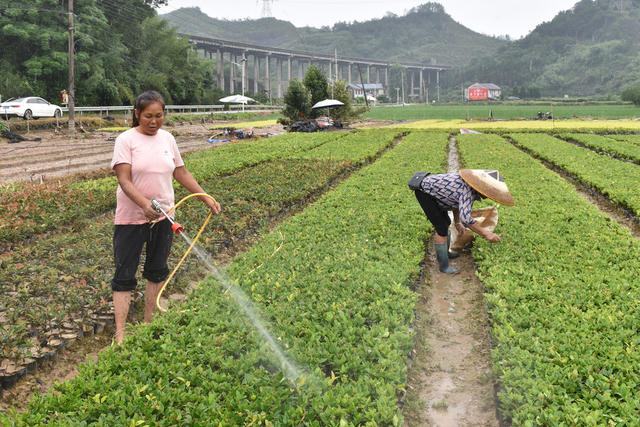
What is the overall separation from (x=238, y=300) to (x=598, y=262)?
15.7 feet

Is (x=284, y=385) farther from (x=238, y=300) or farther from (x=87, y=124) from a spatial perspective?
(x=87, y=124)

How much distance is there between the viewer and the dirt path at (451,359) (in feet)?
13.9

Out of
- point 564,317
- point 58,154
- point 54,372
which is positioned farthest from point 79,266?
point 58,154

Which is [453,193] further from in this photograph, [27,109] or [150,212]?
[27,109]

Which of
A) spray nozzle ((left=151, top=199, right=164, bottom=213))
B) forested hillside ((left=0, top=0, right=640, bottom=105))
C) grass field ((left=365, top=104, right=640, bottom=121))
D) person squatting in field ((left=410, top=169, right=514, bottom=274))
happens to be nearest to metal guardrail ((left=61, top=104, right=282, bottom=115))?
forested hillside ((left=0, top=0, right=640, bottom=105))

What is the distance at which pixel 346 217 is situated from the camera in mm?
8953

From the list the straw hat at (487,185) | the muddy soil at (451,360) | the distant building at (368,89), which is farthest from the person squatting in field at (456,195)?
the distant building at (368,89)

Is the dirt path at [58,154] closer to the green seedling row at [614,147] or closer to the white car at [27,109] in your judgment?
the white car at [27,109]

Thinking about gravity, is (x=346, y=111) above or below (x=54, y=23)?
below

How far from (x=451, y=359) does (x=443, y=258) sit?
2.42 metres

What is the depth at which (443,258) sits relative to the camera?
7344 mm

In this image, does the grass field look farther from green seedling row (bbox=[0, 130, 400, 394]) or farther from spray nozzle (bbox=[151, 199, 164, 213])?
spray nozzle (bbox=[151, 199, 164, 213])

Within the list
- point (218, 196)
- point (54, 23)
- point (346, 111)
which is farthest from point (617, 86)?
point (218, 196)

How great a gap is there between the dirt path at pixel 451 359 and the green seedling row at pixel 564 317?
0.29m
